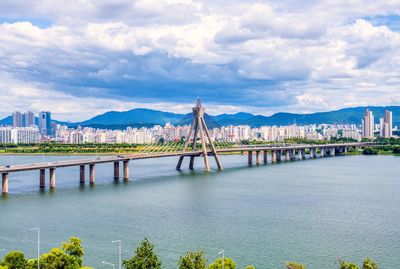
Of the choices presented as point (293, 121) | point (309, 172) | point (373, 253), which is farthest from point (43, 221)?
point (293, 121)

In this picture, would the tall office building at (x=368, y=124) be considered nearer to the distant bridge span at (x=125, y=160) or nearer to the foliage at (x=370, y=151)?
the distant bridge span at (x=125, y=160)

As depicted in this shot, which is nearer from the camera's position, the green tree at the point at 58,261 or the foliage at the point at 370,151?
the green tree at the point at 58,261

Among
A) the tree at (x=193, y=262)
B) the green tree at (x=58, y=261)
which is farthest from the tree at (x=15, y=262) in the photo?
the tree at (x=193, y=262)

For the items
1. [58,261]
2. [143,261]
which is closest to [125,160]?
[58,261]

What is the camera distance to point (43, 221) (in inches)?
546

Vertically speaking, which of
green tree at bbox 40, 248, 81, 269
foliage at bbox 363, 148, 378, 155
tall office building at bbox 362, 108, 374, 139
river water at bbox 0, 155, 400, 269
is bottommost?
river water at bbox 0, 155, 400, 269

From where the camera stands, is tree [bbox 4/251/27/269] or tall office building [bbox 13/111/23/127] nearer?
tree [bbox 4/251/27/269]

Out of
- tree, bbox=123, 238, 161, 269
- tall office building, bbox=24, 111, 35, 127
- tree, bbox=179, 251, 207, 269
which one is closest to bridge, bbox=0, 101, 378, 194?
tree, bbox=123, 238, 161, 269

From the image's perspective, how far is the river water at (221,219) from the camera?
10.9 meters

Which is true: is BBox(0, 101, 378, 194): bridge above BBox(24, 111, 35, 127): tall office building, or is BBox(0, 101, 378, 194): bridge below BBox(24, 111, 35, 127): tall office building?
below

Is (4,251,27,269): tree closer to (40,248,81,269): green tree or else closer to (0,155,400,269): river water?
(40,248,81,269): green tree

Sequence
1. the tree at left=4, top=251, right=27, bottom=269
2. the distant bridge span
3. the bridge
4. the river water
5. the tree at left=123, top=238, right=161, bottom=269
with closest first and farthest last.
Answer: the tree at left=123, top=238, right=161, bottom=269, the tree at left=4, top=251, right=27, bottom=269, the river water, the distant bridge span, the bridge

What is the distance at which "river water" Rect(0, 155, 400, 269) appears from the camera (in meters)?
10.9

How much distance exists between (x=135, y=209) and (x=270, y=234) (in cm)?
503
